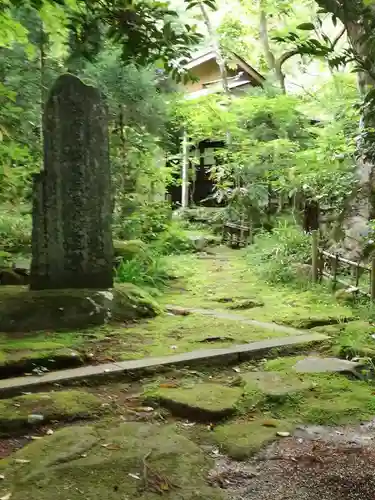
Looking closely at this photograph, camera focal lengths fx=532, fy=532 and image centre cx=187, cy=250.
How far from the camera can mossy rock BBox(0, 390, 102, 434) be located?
3.83 metres

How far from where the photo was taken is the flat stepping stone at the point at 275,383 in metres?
4.48

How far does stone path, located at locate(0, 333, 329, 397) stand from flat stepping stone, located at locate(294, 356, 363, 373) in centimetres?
54

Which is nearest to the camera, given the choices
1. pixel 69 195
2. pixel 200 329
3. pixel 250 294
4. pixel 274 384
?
pixel 274 384

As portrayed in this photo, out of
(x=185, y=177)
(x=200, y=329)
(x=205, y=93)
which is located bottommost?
(x=200, y=329)

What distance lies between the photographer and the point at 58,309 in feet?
20.9

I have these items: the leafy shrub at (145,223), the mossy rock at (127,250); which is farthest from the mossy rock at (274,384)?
the leafy shrub at (145,223)

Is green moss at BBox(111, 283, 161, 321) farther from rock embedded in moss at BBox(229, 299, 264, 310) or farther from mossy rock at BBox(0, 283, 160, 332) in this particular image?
rock embedded in moss at BBox(229, 299, 264, 310)

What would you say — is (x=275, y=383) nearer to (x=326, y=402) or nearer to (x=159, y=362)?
(x=326, y=402)

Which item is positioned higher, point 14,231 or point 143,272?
point 14,231

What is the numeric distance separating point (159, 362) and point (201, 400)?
98 cm

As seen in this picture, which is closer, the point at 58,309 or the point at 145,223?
the point at 58,309

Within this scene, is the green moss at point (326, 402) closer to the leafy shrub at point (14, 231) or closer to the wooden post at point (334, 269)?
the wooden post at point (334, 269)

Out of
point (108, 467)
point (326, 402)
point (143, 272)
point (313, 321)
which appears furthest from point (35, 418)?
point (143, 272)

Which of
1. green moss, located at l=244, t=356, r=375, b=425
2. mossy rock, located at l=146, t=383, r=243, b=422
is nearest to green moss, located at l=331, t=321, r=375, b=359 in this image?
green moss, located at l=244, t=356, r=375, b=425
